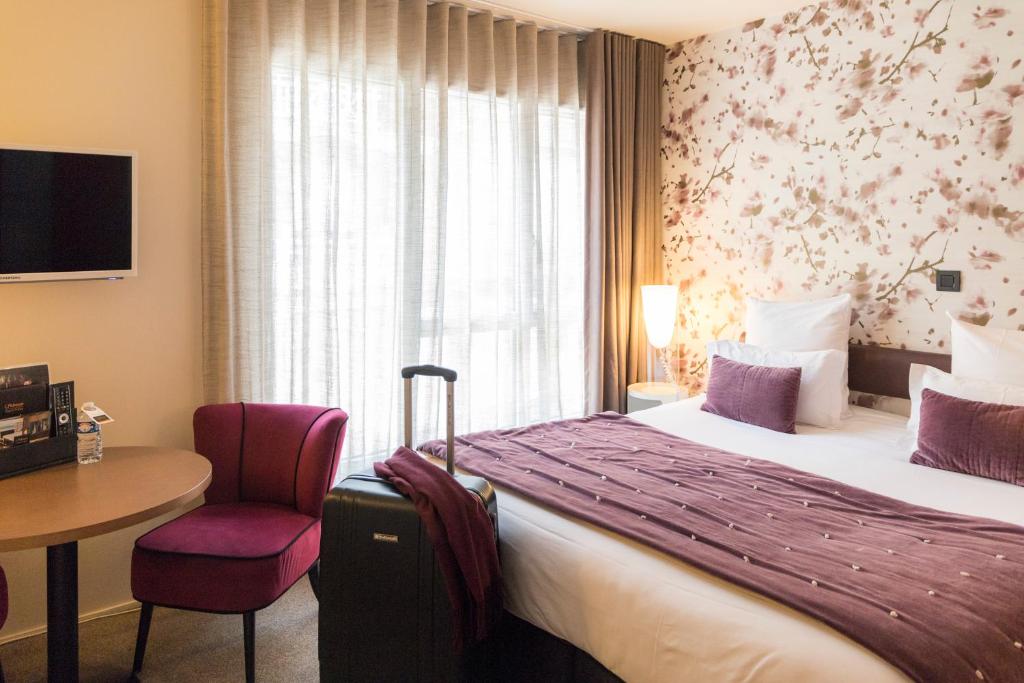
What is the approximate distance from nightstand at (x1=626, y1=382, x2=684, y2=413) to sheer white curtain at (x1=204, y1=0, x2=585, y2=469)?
305 mm

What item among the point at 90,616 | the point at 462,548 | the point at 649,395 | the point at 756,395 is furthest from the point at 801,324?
the point at 90,616

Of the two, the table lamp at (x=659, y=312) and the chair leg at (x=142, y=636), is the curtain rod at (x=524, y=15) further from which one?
the chair leg at (x=142, y=636)

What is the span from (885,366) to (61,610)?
136 inches

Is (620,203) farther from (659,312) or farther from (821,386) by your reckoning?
(821,386)

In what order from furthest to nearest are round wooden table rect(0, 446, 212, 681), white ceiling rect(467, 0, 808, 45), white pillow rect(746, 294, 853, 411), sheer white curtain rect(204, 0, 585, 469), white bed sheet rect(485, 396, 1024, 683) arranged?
1. white ceiling rect(467, 0, 808, 45)
2. white pillow rect(746, 294, 853, 411)
3. sheer white curtain rect(204, 0, 585, 469)
4. round wooden table rect(0, 446, 212, 681)
5. white bed sheet rect(485, 396, 1024, 683)

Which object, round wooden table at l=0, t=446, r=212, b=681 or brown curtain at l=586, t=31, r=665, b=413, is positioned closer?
round wooden table at l=0, t=446, r=212, b=681

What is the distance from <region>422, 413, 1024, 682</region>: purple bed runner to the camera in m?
A: 1.54

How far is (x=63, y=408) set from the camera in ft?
7.72

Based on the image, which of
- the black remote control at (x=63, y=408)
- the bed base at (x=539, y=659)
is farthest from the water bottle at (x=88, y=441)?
the bed base at (x=539, y=659)

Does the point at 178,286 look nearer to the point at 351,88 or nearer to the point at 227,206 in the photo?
the point at 227,206

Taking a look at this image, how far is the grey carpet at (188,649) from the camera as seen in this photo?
2471 millimetres

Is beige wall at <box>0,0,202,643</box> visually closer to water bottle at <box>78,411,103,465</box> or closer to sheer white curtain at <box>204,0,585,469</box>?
sheer white curtain at <box>204,0,585,469</box>

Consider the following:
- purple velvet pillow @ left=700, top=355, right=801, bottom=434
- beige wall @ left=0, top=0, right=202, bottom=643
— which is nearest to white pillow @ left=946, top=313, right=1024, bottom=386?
purple velvet pillow @ left=700, top=355, right=801, bottom=434

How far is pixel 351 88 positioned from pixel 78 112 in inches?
44.1
